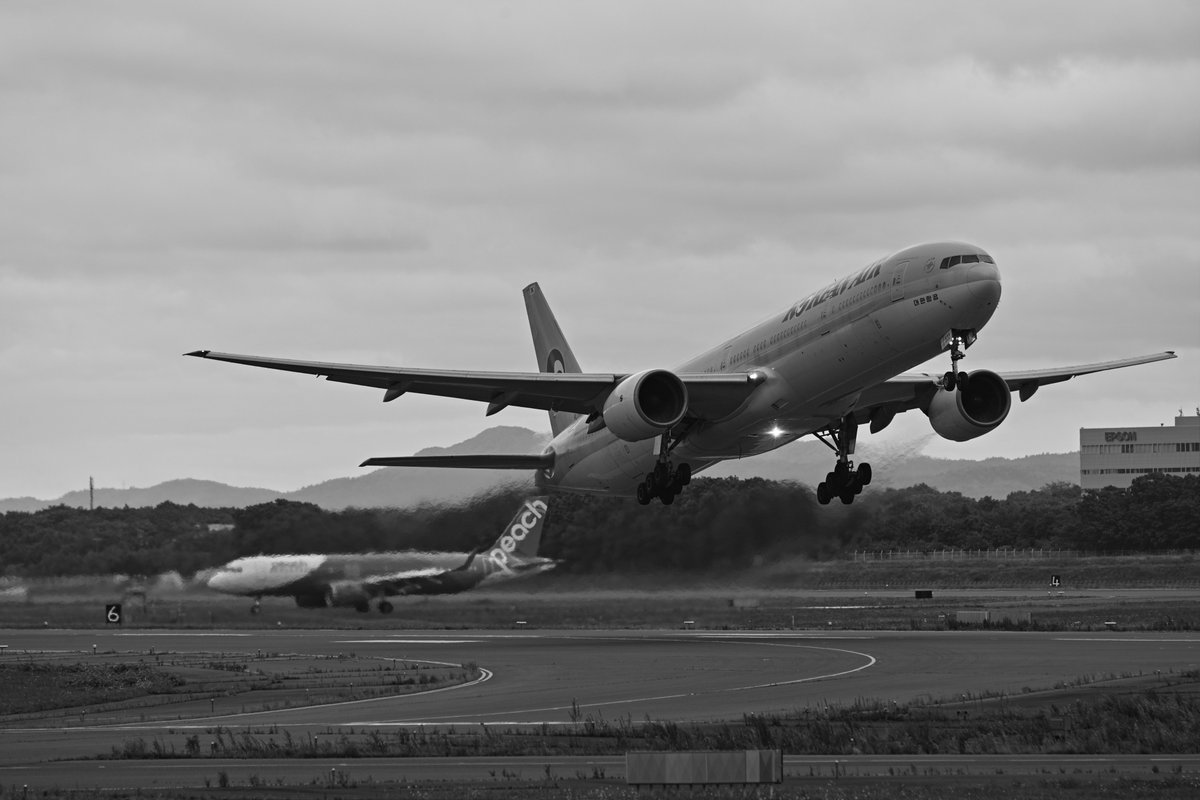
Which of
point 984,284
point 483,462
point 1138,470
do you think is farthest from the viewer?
point 1138,470

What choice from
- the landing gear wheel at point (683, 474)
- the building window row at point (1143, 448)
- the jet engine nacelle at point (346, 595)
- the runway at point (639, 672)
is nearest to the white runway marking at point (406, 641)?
the runway at point (639, 672)

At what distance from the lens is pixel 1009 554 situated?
10794 cm

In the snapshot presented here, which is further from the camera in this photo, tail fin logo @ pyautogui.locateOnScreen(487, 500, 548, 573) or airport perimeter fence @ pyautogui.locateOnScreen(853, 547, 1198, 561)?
airport perimeter fence @ pyautogui.locateOnScreen(853, 547, 1198, 561)

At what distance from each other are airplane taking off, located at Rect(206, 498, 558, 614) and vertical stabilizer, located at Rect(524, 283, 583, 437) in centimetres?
407

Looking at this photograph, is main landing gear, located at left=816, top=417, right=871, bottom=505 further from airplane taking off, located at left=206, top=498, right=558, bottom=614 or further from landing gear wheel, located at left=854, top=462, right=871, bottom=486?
airplane taking off, located at left=206, top=498, right=558, bottom=614

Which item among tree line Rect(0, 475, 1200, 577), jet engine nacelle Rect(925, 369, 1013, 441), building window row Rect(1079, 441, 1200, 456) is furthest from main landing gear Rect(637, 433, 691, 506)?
building window row Rect(1079, 441, 1200, 456)

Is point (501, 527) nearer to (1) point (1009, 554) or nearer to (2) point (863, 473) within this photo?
(2) point (863, 473)

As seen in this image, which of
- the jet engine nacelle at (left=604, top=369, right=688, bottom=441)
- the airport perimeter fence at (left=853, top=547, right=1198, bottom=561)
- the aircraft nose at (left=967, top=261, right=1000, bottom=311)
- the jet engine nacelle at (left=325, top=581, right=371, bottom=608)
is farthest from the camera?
the airport perimeter fence at (left=853, top=547, right=1198, bottom=561)

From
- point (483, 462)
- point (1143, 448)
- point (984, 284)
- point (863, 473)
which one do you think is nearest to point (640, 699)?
point (984, 284)

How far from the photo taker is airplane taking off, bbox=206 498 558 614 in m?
62.5

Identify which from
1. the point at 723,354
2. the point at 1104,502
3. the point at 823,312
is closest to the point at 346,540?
the point at 723,354

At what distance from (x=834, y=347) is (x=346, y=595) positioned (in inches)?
1266

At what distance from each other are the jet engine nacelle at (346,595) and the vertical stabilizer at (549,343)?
1204cm

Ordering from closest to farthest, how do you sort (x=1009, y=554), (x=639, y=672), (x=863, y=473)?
(x=639, y=672) → (x=863, y=473) → (x=1009, y=554)
